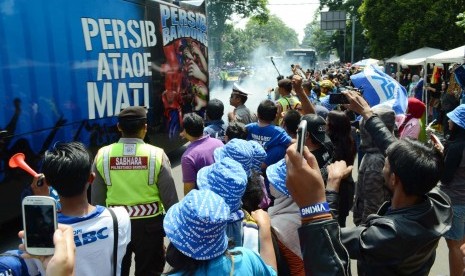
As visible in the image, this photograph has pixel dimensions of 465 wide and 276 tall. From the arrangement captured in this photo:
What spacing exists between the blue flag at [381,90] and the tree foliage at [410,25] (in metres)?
16.9

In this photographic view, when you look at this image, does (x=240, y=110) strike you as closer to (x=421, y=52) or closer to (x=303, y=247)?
(x=303, y=247)

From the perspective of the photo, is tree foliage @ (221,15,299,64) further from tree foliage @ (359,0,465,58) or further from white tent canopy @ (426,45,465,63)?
white tent canopy @ (426,45,465,63)

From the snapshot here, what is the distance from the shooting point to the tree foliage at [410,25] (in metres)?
21.5

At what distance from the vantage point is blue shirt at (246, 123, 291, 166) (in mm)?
4809

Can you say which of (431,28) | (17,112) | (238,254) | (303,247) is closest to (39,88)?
(17,112)

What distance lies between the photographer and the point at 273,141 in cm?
488

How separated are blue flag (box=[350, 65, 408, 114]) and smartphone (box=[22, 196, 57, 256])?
3.38 metres

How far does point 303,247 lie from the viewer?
1.64 m

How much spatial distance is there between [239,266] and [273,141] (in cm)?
299

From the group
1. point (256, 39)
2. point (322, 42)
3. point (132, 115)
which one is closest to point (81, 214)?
point (132, 115)

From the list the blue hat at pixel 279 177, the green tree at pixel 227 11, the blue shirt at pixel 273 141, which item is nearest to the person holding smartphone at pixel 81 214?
the blue hat at pixel 279 177

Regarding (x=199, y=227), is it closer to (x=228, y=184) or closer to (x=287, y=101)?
(x=228, y=184)

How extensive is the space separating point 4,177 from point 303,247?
4.39 m

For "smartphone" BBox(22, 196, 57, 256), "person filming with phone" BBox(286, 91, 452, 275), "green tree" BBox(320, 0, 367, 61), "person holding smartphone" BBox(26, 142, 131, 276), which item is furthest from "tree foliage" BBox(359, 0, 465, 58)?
"green tree" BBox(320, 0, 367, 61)
